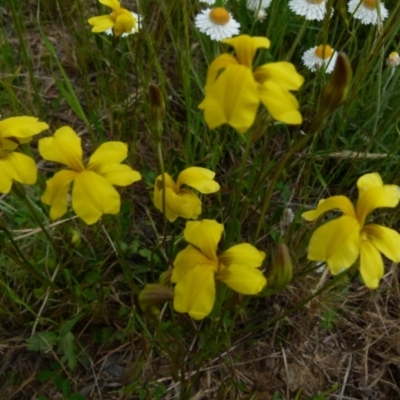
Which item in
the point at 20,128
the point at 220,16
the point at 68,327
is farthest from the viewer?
the point at 220,16

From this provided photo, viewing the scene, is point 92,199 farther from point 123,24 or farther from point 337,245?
point 123,24

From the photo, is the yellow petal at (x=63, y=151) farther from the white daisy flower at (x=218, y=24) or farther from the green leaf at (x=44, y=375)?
the white daisy flower at (x=218, y=24)

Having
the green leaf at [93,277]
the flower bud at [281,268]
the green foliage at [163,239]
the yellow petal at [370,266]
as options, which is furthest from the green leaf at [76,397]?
the yellow petal at [370,266]

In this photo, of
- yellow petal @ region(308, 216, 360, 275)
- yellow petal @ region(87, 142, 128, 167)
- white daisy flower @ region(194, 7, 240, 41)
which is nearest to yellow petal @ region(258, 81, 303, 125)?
yellow petal @ region(308, 216, 360, 275)

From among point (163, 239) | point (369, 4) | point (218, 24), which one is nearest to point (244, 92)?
point (163, 239)

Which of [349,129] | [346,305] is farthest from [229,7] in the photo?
[346,305]
